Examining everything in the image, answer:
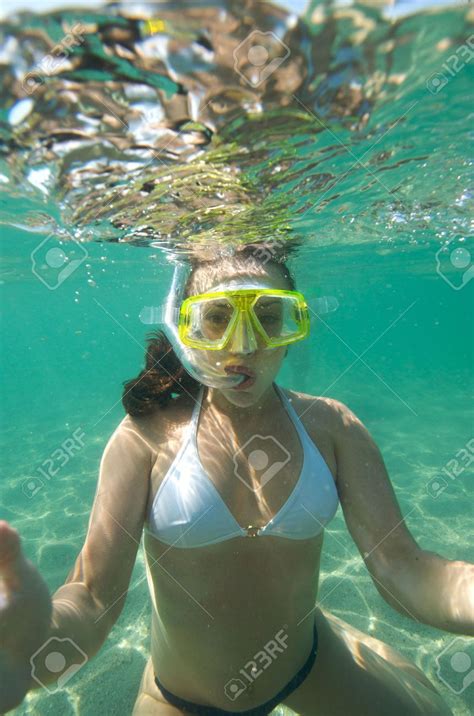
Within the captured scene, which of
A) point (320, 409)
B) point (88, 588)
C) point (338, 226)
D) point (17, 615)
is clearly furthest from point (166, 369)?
point (338, 226)

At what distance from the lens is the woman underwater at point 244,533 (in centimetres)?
268

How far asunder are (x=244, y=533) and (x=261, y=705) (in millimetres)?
A: 1435

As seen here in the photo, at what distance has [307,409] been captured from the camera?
3.34m

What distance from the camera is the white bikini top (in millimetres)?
2686

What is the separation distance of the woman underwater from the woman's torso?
1cm

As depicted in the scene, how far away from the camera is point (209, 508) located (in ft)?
8.88

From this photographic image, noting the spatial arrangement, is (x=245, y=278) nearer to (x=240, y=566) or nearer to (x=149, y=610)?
(x=240, y=566)

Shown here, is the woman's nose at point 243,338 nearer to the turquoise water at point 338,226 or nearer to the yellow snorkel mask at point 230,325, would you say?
the yellow snorkel mask at point 230,325

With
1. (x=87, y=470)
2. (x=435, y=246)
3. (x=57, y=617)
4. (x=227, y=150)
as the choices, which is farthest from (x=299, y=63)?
(x=435, y=246)

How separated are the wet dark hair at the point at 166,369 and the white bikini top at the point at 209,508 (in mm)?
472

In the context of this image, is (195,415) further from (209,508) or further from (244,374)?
(209,508)

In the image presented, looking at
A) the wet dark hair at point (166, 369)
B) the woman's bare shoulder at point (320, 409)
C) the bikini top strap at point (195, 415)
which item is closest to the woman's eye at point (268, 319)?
the wet dark hair at point (166, 369)

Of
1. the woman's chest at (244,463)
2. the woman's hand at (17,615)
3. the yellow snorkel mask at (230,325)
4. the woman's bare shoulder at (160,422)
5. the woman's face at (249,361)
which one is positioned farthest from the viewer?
the yellow snorkel mask at (230,325)

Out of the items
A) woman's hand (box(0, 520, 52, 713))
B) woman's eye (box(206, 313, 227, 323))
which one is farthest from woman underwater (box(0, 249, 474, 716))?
woman's hand (box(0, 520, 52, 713))
